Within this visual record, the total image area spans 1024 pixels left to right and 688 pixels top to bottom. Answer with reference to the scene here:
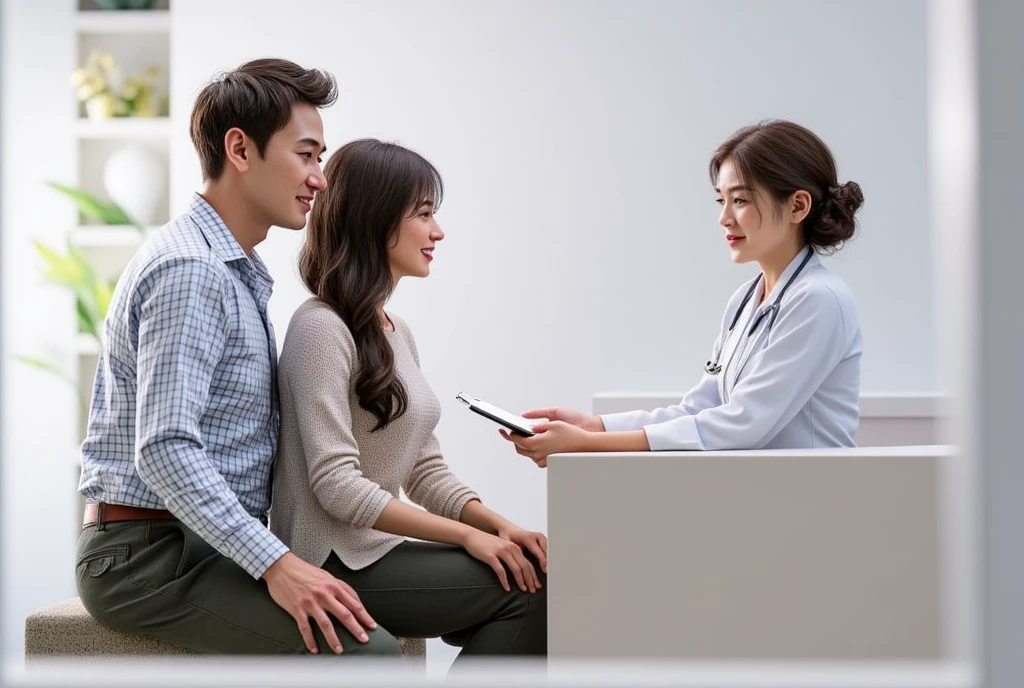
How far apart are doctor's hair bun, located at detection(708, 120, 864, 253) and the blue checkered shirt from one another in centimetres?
85

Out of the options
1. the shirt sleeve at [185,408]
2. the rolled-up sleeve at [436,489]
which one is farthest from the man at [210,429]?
the rolled-up sleeve at [436,489]

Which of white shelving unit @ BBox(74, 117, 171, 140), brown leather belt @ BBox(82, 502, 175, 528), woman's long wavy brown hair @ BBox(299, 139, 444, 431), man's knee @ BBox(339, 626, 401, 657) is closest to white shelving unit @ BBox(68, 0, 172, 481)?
white shelving unit @ BBox(74, 117, 171, 140)

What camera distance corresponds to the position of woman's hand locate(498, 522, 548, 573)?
1781 mm

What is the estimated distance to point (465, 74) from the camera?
365cm

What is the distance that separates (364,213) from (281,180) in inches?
6.5

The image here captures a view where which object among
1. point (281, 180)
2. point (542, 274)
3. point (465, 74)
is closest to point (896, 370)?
point (542, 274)

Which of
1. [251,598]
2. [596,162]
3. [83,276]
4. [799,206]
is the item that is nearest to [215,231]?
[251,598]

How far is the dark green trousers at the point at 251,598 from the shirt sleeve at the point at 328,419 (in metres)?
0.11

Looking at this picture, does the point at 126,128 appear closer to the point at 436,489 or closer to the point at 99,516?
the point at 436,489

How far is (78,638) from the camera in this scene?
1642mm

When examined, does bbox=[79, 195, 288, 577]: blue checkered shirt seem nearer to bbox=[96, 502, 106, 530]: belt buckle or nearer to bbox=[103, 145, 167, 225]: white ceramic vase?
bbox=[96, 502, 106, 530]: belt buckle

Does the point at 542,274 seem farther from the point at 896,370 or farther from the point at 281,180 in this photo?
the point at 281,180

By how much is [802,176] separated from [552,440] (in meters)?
0.65

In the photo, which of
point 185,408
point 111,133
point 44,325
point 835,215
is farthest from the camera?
point 44,325
